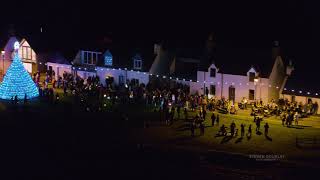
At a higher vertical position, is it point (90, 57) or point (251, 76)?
point (90, 57)

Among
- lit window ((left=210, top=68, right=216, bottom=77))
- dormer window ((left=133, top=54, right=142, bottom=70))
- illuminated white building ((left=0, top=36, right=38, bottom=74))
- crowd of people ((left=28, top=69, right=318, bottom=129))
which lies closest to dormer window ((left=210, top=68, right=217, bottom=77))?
lit window ((left=210, top=68, right=216, bottom=77))

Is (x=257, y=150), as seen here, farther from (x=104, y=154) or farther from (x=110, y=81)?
(x=110, y=81)

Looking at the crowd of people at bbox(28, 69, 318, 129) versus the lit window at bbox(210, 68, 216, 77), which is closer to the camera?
the crowd of people at bbox(28, 69, 318, 129)

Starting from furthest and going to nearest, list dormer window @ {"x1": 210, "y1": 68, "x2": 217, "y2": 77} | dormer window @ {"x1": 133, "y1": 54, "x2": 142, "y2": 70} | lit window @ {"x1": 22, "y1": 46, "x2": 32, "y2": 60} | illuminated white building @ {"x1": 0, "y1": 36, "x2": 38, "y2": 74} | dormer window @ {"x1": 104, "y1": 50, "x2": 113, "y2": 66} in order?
lit window @ {"x1": 22, "y1": 46, "x2": 32, "y2": 60}
illuminated white building @ {"x1": 0, "y1": 36, "x2": 38, "y2": 74}
dormer window @ {"x1": 104, "y1": 50, "x2": 113, "y2": 66}
dormer window @ {"x1": 133, "y1": 54, "x2": 142, "y2": 70}
dormer window @ {"x1": 210, "y1": 68, "x2": 217, "y2": 77}

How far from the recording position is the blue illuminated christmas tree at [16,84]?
55.0 metres

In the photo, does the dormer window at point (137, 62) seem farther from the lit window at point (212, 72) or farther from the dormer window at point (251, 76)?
the dormer window at point (251, 76)

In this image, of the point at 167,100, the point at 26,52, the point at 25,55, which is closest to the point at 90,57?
the point at 26,52

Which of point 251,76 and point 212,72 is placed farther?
point 212,72

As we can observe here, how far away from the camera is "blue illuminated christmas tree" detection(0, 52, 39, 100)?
55031 millimetres

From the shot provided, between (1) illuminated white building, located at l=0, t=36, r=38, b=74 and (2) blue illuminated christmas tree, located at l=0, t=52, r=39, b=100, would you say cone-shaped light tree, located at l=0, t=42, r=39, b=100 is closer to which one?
(2) blue illuminated christmas tree, located at l=0, t=52, r=39, b=100

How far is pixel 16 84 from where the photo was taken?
55.0 m

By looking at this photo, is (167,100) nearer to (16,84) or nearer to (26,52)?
(16,84)

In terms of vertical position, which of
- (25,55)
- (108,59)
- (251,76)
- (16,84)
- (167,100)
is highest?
(25,55)

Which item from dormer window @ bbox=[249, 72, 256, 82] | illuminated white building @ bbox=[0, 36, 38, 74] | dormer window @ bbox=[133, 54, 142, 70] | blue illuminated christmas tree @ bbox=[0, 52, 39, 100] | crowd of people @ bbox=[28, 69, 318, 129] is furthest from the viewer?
illuminated white building @ bbox=[0, 36, 38, 74]
